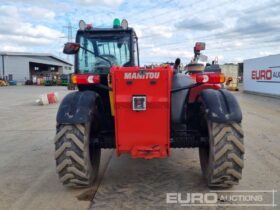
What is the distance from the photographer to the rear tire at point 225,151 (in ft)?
15.3

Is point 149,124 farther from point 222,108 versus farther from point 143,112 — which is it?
point 222,108

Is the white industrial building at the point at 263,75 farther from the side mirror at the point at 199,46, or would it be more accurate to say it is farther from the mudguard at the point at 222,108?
the mudguard at the point at 222,108

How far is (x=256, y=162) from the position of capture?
649cm

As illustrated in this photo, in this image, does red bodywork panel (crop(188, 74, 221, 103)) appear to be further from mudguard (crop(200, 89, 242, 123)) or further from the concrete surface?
the concrete surface

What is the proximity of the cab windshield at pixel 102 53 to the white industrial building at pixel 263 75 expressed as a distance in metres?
17.1

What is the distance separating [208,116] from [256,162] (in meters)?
2.23

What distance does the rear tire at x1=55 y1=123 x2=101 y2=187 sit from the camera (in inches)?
189

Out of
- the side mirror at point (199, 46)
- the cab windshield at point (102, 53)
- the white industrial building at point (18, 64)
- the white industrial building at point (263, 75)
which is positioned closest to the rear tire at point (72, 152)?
the cab windshield at point (102, 53)

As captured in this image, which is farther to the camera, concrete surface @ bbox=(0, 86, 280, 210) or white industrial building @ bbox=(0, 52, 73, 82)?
white industrial building @ bbox=(0, 52, 73, 82)

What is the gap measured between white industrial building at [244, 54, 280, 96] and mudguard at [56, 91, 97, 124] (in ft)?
62.4

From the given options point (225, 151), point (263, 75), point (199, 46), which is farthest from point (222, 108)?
point (263, 75)

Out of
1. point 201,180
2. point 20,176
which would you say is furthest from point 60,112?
point 201,180

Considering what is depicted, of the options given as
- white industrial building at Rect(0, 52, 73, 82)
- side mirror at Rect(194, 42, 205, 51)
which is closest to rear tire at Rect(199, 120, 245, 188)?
side mirror at Rect(194, 42, 205, 51)

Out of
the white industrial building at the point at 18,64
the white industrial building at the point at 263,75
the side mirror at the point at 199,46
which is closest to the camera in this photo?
the side mirror at the point at 199,46
